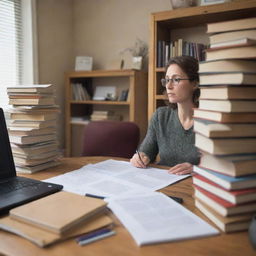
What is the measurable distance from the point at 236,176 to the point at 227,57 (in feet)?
1.05

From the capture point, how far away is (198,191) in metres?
0.94

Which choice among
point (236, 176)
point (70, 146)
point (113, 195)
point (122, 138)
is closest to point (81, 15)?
point (70, 146)

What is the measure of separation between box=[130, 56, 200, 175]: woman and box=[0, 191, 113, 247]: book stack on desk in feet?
2.94

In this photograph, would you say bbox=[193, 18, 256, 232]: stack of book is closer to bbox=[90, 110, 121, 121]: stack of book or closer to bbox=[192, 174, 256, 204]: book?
bbox=[192, 174, 256, 204]: book

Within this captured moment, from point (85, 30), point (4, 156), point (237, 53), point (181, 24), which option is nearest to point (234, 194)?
point (237, 53)

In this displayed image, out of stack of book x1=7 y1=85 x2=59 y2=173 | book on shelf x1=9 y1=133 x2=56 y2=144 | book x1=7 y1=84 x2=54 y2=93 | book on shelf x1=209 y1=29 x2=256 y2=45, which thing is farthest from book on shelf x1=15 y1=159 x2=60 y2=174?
book on shelf x1=209 y1=29 x2=256 y2=45

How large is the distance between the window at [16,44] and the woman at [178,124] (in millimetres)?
1683

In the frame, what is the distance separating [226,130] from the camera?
0.80m

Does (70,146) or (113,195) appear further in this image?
(70,146)

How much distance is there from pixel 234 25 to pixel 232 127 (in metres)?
0.27

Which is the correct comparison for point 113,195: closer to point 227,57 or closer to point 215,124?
point 215,124

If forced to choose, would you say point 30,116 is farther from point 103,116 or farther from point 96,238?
point 103,116

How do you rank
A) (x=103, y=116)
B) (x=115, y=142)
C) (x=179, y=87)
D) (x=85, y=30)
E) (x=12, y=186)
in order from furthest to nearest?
1. (x=85, y=30)
2. (x=103, y=116)
3. (x=115, y=142)
4. (x=179, y=87)
5. (x=12, y=186)

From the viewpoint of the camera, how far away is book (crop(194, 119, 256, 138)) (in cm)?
80
